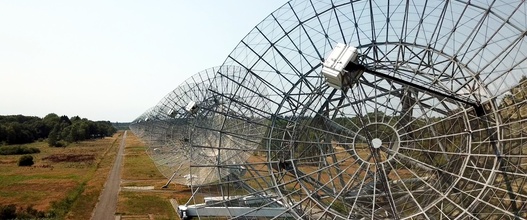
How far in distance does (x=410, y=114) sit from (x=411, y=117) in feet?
0.46

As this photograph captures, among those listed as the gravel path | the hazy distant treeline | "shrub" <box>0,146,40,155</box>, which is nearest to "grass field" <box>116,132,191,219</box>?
the gravel path

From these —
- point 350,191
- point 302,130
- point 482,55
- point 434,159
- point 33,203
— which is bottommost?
point 33,203

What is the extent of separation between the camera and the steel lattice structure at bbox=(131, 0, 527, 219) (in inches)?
674

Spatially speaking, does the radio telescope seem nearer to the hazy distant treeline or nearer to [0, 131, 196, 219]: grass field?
[0, 131, 196, 219]: grass field

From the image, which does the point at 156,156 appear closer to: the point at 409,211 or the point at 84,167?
the point at 84,167

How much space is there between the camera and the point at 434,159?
65.7 feet

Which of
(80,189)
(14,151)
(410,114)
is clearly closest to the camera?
(410,114)

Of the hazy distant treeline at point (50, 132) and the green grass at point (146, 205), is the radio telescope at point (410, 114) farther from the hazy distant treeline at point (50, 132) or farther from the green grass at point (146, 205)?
the hazy distant treeline at point (50, 132)

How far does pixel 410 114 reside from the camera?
62.3 ft

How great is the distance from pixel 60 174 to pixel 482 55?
57236mm

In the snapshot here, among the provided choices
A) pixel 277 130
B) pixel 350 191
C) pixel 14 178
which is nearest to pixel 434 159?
pixel 350 191

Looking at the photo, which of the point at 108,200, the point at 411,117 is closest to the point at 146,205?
the point at 108,200

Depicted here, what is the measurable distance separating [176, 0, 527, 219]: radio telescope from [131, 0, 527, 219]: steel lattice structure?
0.05 meters

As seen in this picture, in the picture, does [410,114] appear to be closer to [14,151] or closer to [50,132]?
[14,151]
